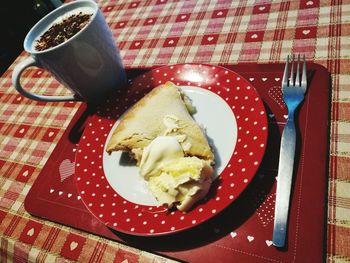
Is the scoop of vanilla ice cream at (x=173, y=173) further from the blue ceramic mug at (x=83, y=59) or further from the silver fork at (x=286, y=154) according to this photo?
the blue ceramic mug at (x=83, y=59)

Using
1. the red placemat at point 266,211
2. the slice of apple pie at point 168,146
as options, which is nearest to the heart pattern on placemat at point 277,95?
the red placemat at point 266,211

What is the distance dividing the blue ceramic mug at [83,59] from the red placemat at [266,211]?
0.23 meters

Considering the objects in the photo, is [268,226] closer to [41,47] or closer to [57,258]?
[57,258]

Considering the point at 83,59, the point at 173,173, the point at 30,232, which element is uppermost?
the point at 83,59

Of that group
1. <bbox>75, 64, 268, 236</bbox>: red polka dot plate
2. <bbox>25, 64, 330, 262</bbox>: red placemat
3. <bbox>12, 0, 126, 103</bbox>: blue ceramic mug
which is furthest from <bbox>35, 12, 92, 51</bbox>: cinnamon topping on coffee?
<bbox>25, 64, 330, 262</bbox>: red placemat

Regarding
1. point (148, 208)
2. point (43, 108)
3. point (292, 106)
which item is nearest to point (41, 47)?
point (43, 108)

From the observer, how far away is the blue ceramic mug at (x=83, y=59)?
2.13 feet

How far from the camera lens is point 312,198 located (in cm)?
49

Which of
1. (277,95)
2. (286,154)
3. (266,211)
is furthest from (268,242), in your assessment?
(277,95)

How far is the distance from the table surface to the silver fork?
70mm

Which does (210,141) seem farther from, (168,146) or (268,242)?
(268,242)

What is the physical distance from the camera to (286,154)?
536 mm

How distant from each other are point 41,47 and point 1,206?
39cm

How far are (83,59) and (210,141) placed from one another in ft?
1.07
